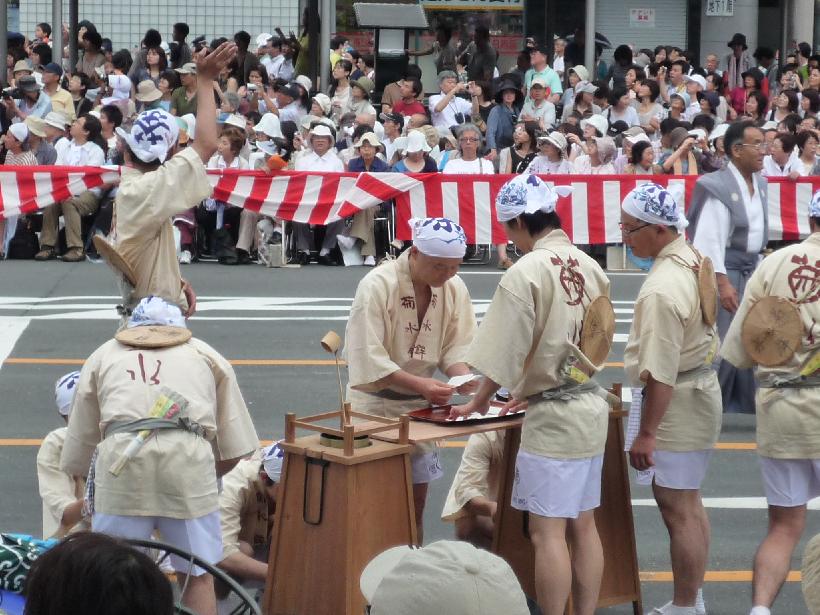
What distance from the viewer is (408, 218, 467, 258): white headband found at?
6.05 m

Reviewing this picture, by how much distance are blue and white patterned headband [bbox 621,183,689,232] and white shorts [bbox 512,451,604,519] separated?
1.07 m

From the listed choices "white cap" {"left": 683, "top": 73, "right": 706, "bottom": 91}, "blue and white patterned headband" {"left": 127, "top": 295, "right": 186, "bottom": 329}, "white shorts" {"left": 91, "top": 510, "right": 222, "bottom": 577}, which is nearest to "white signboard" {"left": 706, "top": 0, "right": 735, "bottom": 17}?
"white cap" {"left": 683, "top": 73, "right": 706, "bottom": 91}

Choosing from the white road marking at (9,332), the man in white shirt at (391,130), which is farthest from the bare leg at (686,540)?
the man in white shirt at (391,130)

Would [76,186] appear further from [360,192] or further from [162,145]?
Result: [162,145]

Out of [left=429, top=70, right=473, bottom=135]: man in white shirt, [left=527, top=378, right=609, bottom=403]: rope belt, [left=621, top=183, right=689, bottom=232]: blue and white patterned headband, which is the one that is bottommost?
[left=527, top=378, right=609, bottom=403]: rope belt

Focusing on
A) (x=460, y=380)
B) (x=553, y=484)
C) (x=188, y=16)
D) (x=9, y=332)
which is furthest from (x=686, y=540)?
(x=188, y=16)

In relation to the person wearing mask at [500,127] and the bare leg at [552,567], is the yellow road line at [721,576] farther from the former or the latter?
the person wearing mask at [500,127]

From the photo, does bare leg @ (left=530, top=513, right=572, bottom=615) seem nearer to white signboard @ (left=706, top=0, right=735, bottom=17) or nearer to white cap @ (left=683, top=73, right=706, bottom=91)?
white cap @ (left=683, top=73, right=706, bottom=91)

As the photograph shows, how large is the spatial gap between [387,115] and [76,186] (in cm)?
428

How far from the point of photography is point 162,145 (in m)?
6.29

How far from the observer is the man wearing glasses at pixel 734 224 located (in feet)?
26.8

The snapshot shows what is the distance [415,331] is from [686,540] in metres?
1.48

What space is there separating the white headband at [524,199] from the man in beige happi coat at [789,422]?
3.44 ft

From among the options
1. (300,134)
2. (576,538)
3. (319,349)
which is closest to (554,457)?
(576,538)
